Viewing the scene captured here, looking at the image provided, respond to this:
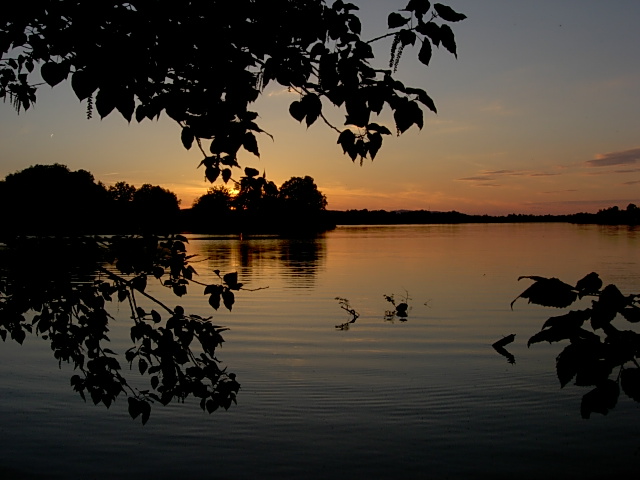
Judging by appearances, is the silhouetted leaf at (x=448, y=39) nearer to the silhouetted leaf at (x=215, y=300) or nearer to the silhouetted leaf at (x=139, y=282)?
the silhouetted leaf at (x=215, y=300)

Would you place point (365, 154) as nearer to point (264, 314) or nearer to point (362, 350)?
point (362, 350)

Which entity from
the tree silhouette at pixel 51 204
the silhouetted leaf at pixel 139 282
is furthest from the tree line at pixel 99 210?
the silhouetted leaf at pixel 139 282

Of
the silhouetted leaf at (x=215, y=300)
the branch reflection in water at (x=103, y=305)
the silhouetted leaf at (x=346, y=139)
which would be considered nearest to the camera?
the silhouetted leaf at (x=346, y=139)

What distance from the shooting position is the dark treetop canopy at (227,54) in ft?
12.1

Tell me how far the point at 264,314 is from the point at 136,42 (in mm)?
24303

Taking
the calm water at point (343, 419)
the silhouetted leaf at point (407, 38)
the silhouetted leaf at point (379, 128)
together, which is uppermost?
the silhouetted leaf at point (407, 38)

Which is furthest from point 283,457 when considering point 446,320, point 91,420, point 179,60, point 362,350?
point 446,320

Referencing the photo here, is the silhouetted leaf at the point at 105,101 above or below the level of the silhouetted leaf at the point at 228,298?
above

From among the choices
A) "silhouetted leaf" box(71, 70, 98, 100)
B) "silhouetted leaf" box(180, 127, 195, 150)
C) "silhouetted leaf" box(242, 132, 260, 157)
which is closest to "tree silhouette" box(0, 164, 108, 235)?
"silhouetted leaf" box(180, 127, 195, 150)

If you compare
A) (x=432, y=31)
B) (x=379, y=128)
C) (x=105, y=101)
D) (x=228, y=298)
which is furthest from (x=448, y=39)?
(x=228, y=298)

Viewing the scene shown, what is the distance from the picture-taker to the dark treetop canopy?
3.70m

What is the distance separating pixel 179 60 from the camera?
13.4 feet

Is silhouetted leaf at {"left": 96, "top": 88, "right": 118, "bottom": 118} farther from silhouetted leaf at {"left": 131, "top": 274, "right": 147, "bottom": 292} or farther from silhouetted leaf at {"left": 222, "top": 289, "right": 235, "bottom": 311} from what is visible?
silhouetted leaf at {"left": 131, "top": 274, "right": 147, "bottom": 292}

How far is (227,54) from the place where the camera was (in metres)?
4.38
